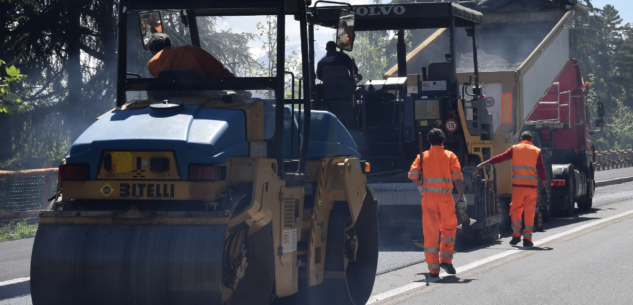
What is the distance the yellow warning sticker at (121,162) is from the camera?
4520 mm

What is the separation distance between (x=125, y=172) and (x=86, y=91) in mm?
16536

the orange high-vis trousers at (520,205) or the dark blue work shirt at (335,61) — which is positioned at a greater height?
the dark blue work shirt at (335,61)

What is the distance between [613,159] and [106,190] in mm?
39017

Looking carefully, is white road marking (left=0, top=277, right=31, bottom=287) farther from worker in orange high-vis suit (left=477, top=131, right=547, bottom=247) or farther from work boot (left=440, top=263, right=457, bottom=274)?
worker in orange high-vis suit (left=477, top=131, right=547, bottom=247)

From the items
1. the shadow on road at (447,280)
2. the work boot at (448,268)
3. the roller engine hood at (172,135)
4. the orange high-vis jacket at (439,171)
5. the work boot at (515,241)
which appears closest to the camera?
the roller engine hood at (172,135)

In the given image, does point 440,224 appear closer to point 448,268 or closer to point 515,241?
point 448,268

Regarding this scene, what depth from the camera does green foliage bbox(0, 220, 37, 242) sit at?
11838mm

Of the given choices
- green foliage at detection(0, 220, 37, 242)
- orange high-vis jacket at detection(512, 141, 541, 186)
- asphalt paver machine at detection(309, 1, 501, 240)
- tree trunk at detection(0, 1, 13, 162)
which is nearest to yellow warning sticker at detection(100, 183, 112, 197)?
asphalt paver machine at detection(309, 1, 501, 240)

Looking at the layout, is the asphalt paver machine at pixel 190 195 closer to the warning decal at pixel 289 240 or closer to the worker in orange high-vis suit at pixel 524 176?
the warning decal at pixel 289 240

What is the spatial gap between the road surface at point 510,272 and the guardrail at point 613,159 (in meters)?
27.1

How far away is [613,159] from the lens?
1574 inches

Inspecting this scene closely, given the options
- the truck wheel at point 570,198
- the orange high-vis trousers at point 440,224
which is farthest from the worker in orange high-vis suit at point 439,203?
the truck wheel at point 570,198

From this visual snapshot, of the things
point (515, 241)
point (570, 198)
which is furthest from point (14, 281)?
point (570, 198)

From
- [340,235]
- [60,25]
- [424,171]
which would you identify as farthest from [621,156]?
[340,235]
